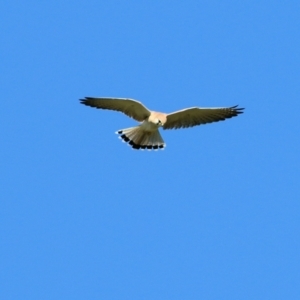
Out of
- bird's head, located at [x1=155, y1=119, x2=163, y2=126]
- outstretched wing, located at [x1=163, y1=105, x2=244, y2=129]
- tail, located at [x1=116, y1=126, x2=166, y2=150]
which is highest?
outstretched wing, located at [x1=163, y1=105, x2=244, y2=129]

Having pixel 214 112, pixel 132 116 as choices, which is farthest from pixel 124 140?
pixel 214 112

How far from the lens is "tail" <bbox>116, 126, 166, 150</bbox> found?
13266mm

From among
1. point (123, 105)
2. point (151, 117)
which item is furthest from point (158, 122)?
point (123, 105)

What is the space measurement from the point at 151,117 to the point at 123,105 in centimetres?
53

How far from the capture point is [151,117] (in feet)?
41.7

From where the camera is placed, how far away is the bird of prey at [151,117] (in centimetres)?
1273

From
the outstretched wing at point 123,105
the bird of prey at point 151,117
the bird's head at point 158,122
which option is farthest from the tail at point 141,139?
the bird's head at point 158,122

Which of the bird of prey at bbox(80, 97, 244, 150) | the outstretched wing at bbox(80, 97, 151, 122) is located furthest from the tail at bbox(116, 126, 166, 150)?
the outstretched wing at bbox(80, 97, 151, 122)

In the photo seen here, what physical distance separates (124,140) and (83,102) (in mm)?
1017

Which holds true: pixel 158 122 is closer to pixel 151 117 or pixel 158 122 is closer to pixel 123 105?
pixel 151 117

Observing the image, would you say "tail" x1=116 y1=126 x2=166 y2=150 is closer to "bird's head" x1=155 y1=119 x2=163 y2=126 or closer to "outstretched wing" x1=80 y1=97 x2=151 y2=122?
"outstretched wing" x1=80 y1=97 x2=151 y2=122

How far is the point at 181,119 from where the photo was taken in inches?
518

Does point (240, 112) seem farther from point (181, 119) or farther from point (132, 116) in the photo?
point (132, 116)

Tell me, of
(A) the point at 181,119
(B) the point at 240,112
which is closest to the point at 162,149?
(A) the point at 181,119
